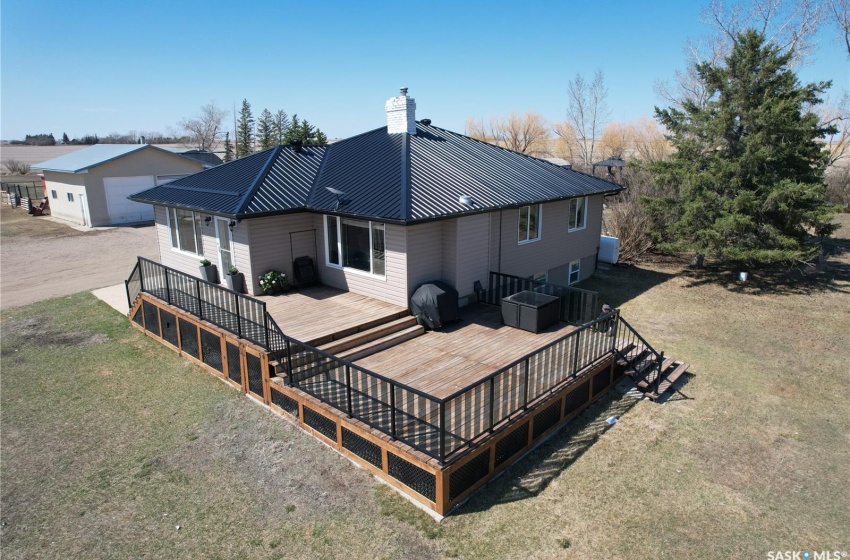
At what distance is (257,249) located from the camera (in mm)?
12148

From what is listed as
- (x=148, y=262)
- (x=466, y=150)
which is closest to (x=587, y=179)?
(x=466, y=150)

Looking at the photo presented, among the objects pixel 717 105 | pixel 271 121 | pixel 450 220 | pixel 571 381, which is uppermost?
pixel 271 121

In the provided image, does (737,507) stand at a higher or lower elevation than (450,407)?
lower

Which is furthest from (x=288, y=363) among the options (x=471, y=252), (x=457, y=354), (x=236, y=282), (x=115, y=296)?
(x=115, y=296)

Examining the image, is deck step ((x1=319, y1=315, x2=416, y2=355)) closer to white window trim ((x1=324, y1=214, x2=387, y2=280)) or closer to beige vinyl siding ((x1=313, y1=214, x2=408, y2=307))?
beige vinyl siding ((x1=313, y1=214, x2=408, y2=307))

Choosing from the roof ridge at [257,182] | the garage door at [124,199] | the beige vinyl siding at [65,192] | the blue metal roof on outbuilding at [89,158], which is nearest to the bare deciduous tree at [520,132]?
the blue metal roof on outbuilding at [89,158]

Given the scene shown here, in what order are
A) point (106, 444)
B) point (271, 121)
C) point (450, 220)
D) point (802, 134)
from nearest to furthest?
point (106, 444) → point (450, 220) → point (802, 134) → point (271, 121)

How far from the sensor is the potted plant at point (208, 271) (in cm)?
1313

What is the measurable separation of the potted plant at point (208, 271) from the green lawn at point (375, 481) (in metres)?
2.45

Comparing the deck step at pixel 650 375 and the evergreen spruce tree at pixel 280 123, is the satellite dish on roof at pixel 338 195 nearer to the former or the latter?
the deck step at pixel 650 375

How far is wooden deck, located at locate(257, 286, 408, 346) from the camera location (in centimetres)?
998

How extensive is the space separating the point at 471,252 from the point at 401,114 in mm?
5565

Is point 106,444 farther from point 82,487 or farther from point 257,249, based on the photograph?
point 257,249

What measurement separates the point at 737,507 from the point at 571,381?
299 centimetres
